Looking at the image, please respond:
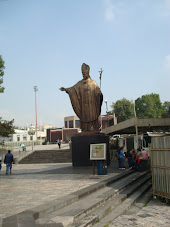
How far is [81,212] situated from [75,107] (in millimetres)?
10699

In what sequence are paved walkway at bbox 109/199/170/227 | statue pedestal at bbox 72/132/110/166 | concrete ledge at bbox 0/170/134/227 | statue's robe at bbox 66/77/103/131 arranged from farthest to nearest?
statue's robe at bbox 66/77/103/131
statue pedestal at bbox 72/132/110/166
paved walkway at bbox 109/199/170/227
concrete ledge at bbox 0/170/134/227

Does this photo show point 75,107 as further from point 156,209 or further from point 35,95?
point 35,95

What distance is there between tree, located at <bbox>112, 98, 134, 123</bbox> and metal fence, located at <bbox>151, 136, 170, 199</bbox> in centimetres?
6394

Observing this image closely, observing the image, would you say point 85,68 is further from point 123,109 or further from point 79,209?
point 123,109

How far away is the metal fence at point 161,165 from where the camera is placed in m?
6.99

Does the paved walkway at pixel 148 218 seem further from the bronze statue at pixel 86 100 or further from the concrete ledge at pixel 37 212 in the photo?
the bronze statue at pixel 86 100

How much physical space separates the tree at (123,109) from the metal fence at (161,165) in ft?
210

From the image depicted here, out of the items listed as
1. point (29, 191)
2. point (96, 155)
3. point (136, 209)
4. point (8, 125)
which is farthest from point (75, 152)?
point (8, 125)

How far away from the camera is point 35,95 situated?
2308 inches

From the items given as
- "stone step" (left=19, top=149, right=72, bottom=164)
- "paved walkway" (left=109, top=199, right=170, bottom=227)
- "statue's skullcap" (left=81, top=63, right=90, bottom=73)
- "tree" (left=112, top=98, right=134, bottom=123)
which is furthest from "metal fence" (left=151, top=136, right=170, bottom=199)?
"tree" (left=112, top=98, right=134, bottom=123)

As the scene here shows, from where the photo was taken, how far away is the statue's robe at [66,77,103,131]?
50.6ft

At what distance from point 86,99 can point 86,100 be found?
0.19 ft

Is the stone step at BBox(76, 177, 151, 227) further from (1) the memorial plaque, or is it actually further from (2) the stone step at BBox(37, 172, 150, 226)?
(1) the memorial plaque

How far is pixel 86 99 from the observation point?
15500 mm
